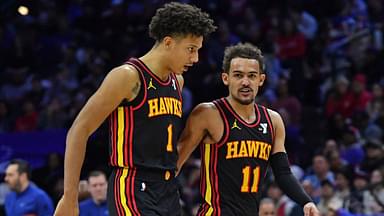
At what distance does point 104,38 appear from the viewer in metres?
15.4

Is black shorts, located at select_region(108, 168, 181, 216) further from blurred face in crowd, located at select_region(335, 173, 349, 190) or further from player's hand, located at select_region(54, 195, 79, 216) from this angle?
blurred face in crowd, located at select_region(335, 173, 349, 190)

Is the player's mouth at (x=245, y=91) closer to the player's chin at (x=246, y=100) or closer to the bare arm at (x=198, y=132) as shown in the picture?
the player's chin at (x=246, y=100)

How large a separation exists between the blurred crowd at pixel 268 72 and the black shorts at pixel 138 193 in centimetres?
539

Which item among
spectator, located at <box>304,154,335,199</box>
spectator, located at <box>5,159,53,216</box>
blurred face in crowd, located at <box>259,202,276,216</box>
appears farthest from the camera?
spectator, located at <box>304,154,335,199</box>

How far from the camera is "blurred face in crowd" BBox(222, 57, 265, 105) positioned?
18.9ft

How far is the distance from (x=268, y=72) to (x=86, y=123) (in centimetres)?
947

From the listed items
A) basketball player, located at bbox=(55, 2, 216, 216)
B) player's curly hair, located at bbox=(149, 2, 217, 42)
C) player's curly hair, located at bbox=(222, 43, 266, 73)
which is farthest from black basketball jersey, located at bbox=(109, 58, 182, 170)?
player's curly hair, located at bbox=(222, 43, 266, 73)

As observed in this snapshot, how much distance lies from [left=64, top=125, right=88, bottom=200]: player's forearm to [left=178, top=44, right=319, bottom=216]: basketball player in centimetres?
100

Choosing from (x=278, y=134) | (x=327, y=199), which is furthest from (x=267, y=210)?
(x=278, y=134)

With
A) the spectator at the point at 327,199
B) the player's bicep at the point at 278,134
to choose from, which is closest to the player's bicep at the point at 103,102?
the player's bicep at the point at 278,134

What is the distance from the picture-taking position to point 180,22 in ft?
16.4

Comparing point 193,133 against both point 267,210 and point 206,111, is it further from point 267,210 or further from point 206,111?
point 267,210

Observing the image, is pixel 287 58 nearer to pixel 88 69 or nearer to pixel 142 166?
pixel 88 69

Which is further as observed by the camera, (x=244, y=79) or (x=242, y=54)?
(x=242, y=54)
